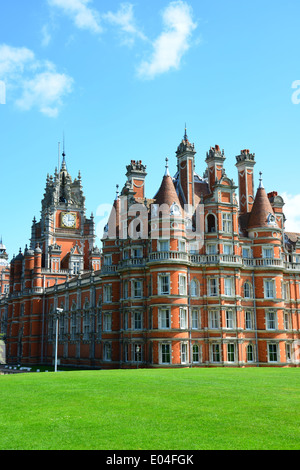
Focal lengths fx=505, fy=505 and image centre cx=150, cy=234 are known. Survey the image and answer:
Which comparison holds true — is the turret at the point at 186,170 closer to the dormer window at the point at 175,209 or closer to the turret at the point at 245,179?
the dormer window at the point at 175,209

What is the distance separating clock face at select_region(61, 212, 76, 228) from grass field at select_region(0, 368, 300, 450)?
220 feet

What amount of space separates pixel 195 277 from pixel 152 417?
129 ft

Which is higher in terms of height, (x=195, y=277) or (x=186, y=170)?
(x=186, y=170)

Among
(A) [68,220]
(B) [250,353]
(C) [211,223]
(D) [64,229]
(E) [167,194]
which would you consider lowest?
(B) [250,353]

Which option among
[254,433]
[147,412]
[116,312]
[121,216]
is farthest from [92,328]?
[254,433]

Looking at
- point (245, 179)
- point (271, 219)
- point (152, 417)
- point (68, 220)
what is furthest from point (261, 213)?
point (152, 417)

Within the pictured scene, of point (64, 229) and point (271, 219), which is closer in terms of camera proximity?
point (271, 219)

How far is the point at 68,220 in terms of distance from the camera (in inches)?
3713

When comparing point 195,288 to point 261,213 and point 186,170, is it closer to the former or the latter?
point 261,213

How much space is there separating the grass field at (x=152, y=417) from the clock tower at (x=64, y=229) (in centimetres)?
6186

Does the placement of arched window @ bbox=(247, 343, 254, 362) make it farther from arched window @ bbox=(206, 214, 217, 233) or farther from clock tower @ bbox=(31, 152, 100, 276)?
clock tower @ bbox=(31, 152, 100, 276)

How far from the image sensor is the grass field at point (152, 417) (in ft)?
46.6
